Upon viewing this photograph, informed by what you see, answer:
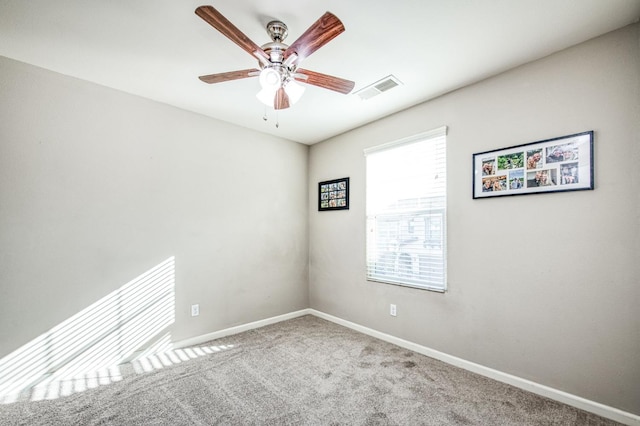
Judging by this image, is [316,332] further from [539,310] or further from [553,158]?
[553,158]

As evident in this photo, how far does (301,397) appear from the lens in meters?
2.17

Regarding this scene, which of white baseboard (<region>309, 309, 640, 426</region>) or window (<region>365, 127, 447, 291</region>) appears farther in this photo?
window (<region>365, 127, 447, 291</region>)

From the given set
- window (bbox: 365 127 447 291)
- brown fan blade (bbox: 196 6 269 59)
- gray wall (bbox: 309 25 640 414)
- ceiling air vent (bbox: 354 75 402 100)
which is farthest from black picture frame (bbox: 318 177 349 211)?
brown fan blade (bbox: 196 6 269 59)

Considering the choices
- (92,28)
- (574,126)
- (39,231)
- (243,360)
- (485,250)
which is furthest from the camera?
(243,360)

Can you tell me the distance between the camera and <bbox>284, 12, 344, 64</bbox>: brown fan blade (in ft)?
4.71

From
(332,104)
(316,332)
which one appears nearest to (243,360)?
(316,332)

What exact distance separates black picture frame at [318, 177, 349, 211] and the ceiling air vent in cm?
123

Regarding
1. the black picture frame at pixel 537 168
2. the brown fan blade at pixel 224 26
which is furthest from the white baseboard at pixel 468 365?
the brown fan blade at pixel 224 26

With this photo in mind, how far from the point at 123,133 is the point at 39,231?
1071mm

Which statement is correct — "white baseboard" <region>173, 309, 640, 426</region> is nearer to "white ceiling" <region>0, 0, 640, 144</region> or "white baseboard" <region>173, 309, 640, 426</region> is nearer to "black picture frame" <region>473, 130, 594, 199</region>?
"black picture frame" <region>473, 130, 594, 199</region>

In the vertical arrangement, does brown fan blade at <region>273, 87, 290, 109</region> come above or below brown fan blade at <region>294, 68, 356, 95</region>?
below

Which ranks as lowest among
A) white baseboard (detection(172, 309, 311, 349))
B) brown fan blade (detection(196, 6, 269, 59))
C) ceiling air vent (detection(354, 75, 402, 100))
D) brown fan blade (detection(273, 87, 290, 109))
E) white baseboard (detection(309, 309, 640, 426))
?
white baseboard (detection(172, 309, 311, 349))

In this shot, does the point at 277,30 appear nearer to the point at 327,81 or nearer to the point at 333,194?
the point at 327,81

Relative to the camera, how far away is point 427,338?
2891mm
